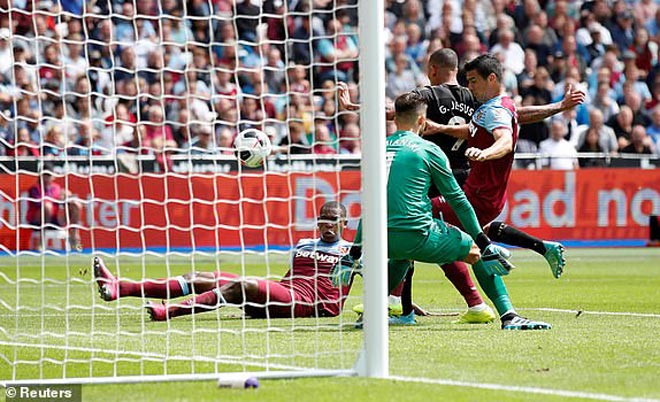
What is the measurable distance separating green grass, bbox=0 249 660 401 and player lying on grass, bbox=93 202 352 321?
0.16 metres

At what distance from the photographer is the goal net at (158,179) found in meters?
8.70

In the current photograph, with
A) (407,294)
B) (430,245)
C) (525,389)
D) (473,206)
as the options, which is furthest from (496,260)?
(525,389)

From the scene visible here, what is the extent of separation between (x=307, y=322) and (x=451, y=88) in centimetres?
247

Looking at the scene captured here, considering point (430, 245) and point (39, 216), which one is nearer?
point (430, 245)

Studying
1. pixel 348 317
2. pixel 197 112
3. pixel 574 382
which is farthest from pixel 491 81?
pixel 197 112

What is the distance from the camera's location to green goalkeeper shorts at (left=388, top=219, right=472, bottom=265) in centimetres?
924

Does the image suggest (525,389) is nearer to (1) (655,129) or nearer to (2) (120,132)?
(2) (120,132)

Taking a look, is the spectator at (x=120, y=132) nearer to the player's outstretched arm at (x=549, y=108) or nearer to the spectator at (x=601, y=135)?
the player's outstretched arm at (x=549, y=108)

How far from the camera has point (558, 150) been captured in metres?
23.3

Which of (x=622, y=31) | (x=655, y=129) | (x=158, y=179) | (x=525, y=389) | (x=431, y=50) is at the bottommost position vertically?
(x=525, y=389)

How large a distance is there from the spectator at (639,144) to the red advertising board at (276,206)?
1576 mm

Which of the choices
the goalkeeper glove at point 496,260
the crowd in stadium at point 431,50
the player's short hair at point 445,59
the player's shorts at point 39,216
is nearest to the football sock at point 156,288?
the goalkeeper glove at point 496,260

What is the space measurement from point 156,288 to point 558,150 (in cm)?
1421

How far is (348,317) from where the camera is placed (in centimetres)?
1102
